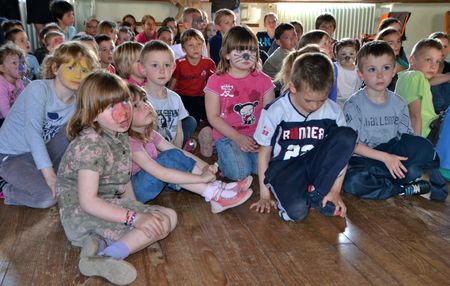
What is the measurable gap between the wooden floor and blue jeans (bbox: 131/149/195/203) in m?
0.16

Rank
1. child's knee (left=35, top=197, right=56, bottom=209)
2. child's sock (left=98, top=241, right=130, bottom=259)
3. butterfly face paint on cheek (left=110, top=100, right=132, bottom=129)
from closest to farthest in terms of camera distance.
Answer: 1. child's sock (left=98, top=241, right=130, bottom=259)
2. butterfly face paint on cheek (left=110, top=100, right=132, bottom=129)
3. child's knee (left=35, top=197, right=56, bottom=209)

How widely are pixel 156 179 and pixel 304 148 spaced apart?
705 millimetres

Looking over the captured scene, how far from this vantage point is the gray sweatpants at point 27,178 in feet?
7.45

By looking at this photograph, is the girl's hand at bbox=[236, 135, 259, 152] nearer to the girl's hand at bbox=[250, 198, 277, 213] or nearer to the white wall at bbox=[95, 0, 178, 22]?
the girl's hand at bbox=[250, 198, 277, 213]

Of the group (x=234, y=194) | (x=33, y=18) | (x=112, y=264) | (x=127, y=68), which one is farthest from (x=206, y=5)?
(x=112, y=264)

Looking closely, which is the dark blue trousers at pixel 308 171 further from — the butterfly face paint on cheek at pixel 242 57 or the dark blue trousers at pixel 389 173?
the butterfly face paint on cheek at pixel 242 57

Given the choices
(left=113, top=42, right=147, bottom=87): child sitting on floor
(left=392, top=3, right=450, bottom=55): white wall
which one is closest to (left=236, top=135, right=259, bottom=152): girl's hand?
(left=113, top=42, right=147, bottom=87): child sitting on floor

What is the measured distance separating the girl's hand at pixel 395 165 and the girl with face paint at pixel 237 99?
705 mm

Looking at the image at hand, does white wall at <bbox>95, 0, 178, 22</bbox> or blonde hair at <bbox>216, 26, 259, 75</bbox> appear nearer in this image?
blonde hair at <bbox>216, 26, 259, 75</bbox>

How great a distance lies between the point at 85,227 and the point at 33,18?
4200 millimetres

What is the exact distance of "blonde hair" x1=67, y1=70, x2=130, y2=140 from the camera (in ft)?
5.77

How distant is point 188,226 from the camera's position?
207 cm

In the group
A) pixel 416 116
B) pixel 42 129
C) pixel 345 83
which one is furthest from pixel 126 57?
pixel 416 116

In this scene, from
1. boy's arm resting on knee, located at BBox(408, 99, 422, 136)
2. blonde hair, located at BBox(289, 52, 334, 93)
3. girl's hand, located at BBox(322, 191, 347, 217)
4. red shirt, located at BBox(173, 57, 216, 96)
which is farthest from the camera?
red shirt, located at BBox(173, 57, 216, 96)
